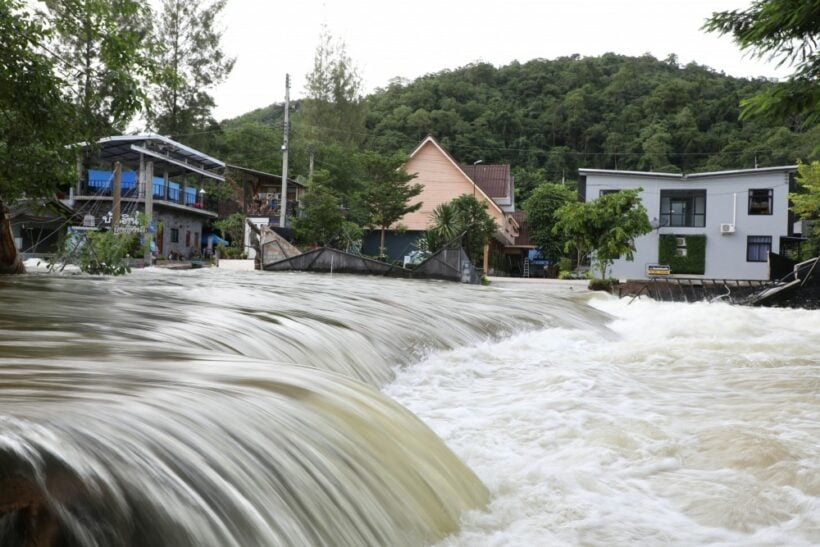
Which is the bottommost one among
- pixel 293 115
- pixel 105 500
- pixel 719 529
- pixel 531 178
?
pixel 719 529

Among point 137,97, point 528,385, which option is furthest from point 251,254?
point 528,385

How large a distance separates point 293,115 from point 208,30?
18892mm

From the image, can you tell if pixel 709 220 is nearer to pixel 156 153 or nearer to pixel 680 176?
pixel 680 176

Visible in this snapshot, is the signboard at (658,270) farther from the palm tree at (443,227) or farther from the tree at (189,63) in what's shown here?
the tree at (189,63)

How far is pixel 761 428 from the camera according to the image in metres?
4.41

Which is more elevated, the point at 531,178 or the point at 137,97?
the point at 531,178

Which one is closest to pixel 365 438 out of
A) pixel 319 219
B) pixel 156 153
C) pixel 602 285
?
pixel 602 285

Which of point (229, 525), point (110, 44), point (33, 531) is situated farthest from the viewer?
point (110, 44)

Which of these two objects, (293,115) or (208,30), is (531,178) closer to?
(293,115)

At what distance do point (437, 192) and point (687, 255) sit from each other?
49.8 feet

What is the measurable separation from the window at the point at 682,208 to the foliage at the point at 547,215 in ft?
25.3

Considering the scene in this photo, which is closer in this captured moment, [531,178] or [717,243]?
[717,243]

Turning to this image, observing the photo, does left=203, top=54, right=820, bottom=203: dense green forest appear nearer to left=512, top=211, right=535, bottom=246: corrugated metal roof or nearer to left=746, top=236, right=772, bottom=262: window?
left=512, top=211, right=535, bottom=246: corrugated metal roof

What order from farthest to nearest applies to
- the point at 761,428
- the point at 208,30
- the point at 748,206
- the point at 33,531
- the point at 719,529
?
the point at 208,30 → the point at 748,206 → the point at 761,428 → the point at 719,529 → the point at 33,531
